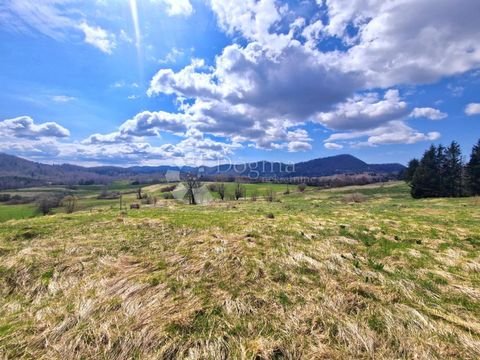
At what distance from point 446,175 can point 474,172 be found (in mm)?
5072

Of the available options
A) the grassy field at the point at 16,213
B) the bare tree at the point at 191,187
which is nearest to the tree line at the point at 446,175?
the bare tree at the point at 191,187

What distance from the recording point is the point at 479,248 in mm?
10977

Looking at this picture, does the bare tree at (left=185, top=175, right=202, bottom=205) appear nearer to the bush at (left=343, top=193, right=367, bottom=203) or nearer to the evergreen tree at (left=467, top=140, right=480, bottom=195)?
the bush at (left=343, top=193, right=367, bottom=203)

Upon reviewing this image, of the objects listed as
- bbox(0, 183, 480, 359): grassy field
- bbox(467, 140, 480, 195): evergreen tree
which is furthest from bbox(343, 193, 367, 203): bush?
bbox(0, 183, 480, 359): grassy field

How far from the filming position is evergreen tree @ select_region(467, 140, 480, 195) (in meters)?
58.3

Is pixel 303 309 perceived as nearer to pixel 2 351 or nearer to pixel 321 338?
pixel 321 338

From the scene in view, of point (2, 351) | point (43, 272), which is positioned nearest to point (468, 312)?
point (2, 351)

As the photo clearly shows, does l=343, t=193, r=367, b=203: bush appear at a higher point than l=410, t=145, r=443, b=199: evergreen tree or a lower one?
lower

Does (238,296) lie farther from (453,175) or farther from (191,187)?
(453,175)

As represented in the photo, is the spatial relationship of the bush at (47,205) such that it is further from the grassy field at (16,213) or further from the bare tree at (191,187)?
the bare tree at (191,187)

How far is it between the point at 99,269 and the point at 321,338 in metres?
6.95

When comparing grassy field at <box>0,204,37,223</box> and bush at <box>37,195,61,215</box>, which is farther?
bush at <box>37,195,61,215</box>

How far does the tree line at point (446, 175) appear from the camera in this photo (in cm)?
5988

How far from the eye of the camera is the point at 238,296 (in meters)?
6.61
